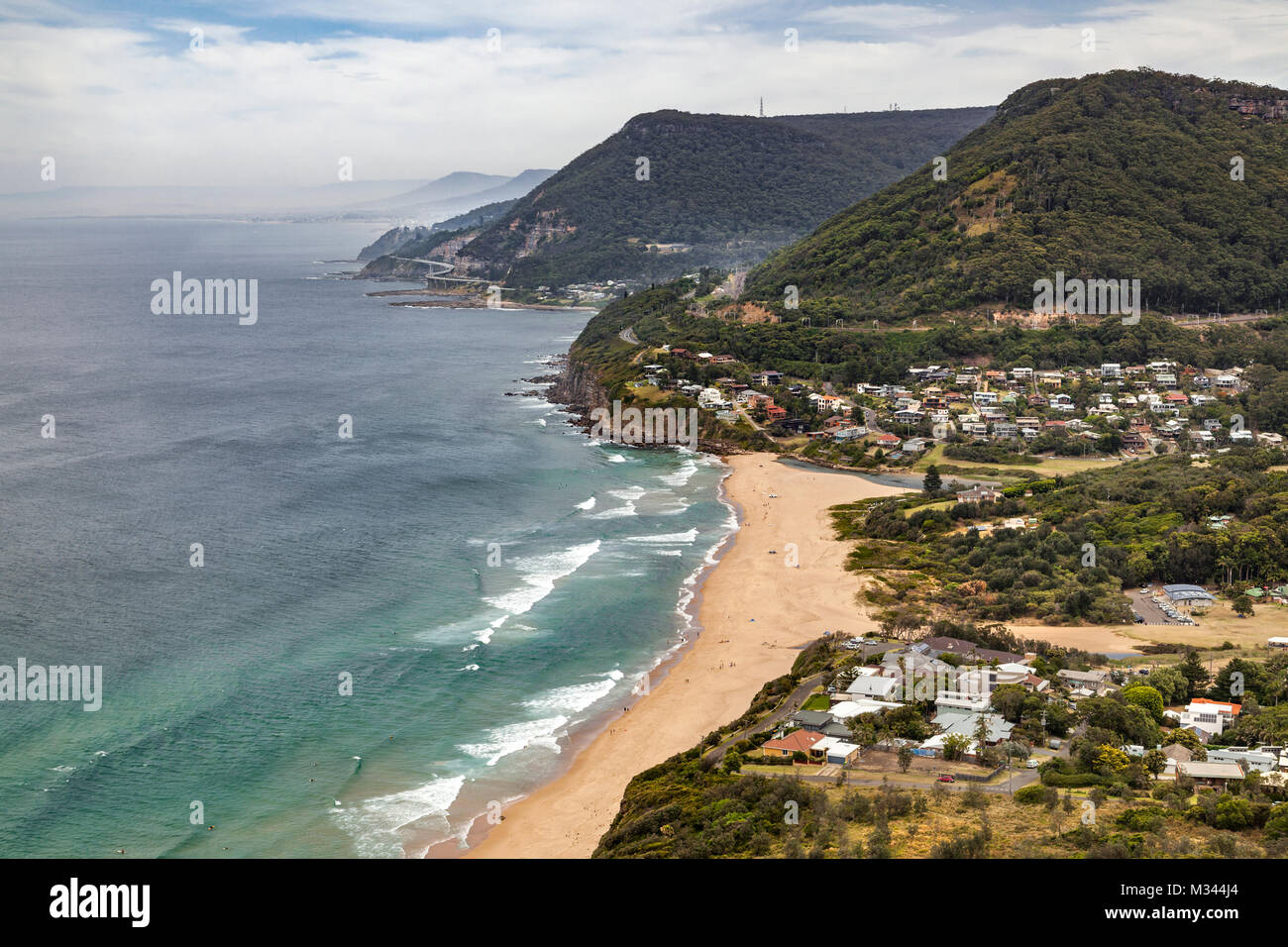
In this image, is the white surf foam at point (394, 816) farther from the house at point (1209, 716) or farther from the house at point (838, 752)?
the house at point (1209, 716)

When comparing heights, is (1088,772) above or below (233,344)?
below

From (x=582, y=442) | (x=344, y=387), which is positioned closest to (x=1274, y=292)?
(x=582, y=442)

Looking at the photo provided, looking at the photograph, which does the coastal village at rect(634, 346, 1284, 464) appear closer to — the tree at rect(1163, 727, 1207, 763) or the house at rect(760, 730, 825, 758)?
the tree at rect(1163, 727, 1207, 763)

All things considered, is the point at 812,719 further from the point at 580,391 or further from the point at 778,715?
the point at 580,391

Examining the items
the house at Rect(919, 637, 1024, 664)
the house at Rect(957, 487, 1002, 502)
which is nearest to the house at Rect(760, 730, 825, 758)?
the house at Rect(919, 637, 1024, 664)

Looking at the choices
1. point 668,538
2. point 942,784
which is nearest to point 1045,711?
point 942,784

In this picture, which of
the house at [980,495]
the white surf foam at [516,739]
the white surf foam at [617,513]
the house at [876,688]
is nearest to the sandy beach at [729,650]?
the white surf foam at [516,739]
